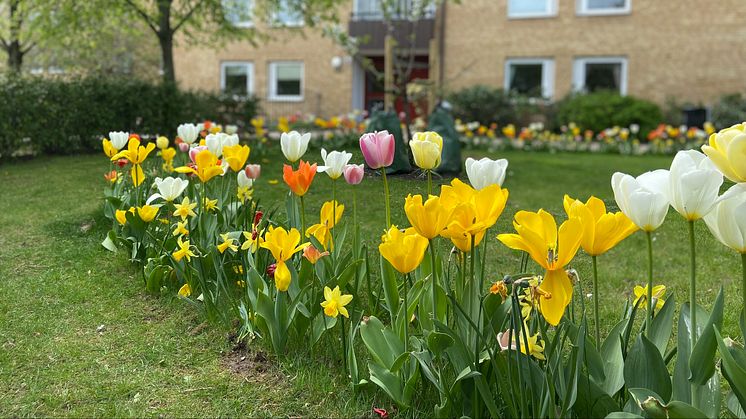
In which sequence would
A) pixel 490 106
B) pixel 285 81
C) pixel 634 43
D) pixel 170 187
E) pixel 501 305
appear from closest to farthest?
pixel 501 305 → pixel 170 187 → pixel 490 106 → pixel 634 43 → pixel 285 81

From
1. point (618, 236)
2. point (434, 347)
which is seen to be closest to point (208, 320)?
point (434, 347)

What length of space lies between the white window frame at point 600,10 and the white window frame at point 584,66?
1.24m

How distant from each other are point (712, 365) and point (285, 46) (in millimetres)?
20842

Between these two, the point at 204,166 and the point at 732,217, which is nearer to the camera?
the point at 732,217

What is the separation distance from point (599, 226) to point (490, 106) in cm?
1733

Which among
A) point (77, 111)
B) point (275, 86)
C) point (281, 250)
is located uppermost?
point (275, 86)

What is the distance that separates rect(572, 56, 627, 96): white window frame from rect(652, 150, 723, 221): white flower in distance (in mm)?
18628

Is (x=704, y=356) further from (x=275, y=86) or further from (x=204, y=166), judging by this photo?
(x=275, y=86)

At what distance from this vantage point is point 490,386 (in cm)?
191

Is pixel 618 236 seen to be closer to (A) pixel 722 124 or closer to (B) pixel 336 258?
(B) pixel 336 258

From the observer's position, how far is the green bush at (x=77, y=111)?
855cm

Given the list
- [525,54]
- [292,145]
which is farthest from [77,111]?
[525,54]

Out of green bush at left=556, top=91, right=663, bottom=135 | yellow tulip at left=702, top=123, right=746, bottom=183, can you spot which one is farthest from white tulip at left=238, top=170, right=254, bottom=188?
green bush at left=556, top=91, right=663, bottom=135

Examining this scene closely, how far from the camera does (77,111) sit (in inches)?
357
